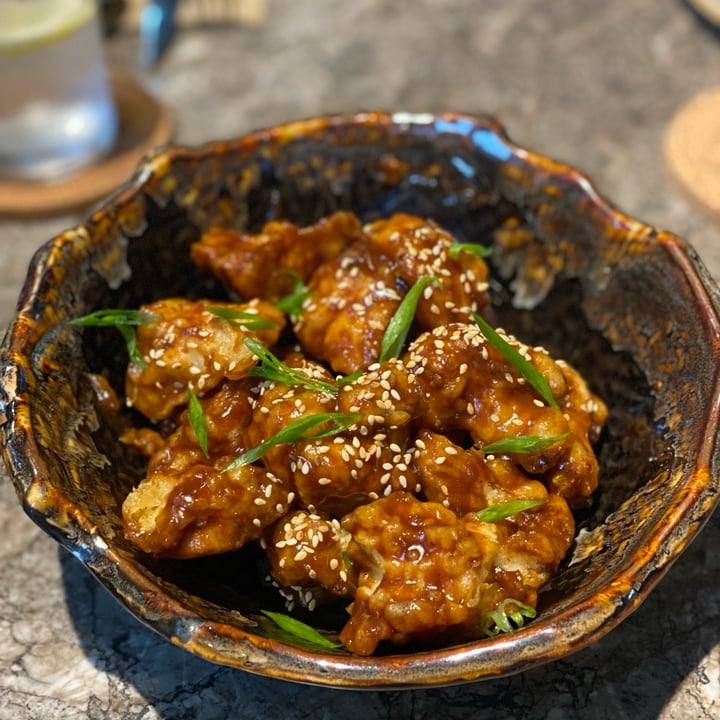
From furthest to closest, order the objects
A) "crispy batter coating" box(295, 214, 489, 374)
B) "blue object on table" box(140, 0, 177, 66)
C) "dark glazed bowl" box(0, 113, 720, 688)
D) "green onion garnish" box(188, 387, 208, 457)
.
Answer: "blue object on table" box(140, 0, 177, 66) → "crispy batter coating" box(295, 214, 489, 374) → "green onion garnish" box(188, 387, 208, 457) → "dark glazed bowl" box(0, 113, 720, 688)

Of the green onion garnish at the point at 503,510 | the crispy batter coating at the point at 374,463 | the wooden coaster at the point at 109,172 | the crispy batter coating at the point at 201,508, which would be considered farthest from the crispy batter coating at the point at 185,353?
the wooden coaster at the point at 109,172

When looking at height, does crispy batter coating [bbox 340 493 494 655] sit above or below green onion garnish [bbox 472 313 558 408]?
below

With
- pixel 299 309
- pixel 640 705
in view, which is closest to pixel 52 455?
pixel 299 309

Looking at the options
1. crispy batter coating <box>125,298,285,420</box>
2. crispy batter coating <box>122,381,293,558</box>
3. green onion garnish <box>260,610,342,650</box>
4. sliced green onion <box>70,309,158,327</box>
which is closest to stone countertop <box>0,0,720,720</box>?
green onion garnish <box>260,610,342,650</box>

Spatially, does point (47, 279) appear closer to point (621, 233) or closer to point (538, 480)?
point (538, 480)

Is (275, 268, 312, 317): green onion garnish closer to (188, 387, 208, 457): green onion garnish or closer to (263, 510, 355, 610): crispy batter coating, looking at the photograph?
(188, 387, 208, 457): green onion garnish

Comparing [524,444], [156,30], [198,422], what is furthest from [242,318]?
[156,30]

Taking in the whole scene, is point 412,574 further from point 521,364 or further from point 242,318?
point 242,318

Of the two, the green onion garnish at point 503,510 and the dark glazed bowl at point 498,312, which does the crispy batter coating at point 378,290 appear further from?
the green onion garnish at point 503,510
